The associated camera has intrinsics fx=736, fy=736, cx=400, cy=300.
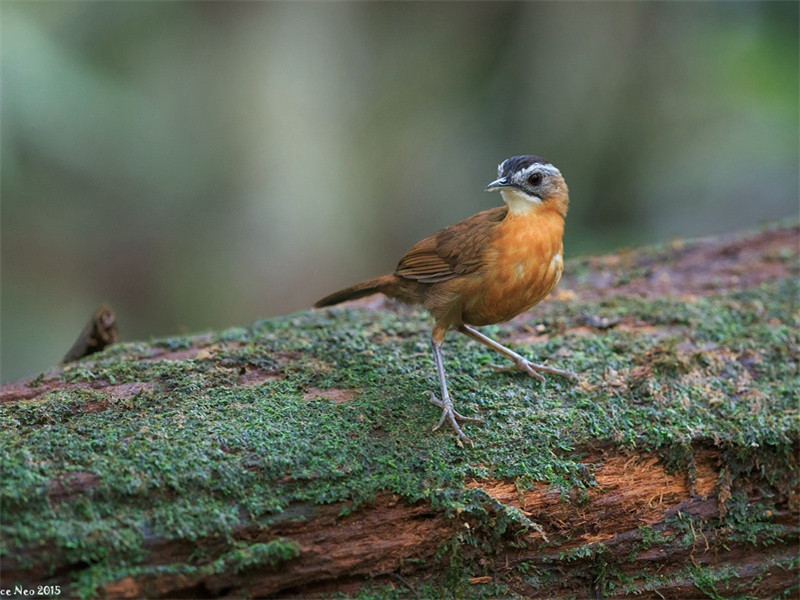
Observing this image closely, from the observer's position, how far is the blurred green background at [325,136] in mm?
9242

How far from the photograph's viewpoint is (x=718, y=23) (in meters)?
9.95

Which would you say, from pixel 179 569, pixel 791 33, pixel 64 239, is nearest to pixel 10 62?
pixel 64 239

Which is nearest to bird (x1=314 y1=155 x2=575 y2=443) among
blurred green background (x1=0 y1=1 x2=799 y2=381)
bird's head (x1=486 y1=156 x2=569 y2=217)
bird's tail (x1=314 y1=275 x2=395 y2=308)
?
bird's head (x1=486 y1=156 x2=569 y2=217)

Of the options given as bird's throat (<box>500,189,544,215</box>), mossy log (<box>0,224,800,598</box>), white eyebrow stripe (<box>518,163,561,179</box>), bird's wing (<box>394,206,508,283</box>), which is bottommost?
mossy log (<box>0,224,800,598</box>)

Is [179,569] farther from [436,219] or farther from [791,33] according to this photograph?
[791,33]

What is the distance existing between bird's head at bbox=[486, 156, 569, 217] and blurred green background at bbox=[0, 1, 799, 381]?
18.4 feet

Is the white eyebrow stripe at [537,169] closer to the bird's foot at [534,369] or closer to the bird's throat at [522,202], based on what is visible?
the bird's throat at [522,202]

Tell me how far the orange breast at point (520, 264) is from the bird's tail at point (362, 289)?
664 millimetres

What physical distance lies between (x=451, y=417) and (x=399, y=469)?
454mm

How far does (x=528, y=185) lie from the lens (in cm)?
383

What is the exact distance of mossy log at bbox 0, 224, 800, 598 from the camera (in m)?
2.75

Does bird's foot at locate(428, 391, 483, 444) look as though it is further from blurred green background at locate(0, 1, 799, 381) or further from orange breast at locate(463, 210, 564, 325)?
blurred green background at locate(0, 1, 799, 381)

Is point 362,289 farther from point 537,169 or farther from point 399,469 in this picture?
point 399,469

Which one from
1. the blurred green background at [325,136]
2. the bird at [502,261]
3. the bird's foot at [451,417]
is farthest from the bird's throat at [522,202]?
the blurred green background at [325,136]
